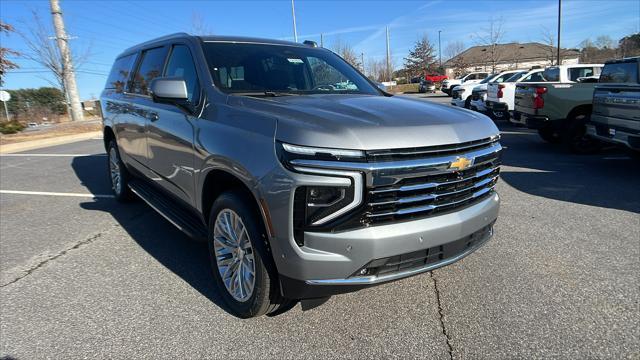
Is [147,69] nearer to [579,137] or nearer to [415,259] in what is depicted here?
[415,259]

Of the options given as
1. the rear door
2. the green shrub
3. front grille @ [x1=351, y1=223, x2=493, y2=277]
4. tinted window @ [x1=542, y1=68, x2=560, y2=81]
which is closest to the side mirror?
the rear door

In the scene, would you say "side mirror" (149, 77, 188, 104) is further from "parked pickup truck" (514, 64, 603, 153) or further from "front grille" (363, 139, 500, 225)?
"parked pickup truck" (514, 64, 603, 153)

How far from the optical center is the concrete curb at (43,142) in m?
13.6

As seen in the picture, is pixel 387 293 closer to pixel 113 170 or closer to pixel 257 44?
pixel 257 44

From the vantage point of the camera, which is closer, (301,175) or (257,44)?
(301,175)

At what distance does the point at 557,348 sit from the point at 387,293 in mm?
1132

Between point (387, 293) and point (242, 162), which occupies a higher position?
point (242, 162)

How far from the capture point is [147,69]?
15.3 ft

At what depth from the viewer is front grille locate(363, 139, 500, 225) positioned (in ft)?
7.71

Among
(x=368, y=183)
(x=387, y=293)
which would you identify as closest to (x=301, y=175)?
(x=368, y=183)

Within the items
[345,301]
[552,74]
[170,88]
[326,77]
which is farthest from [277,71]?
[552,74]

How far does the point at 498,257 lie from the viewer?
151 inches

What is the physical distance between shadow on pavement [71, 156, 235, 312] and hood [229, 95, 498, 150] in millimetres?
1466

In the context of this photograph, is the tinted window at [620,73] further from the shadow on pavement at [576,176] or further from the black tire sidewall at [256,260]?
the black tire sidewall at [256,260]
